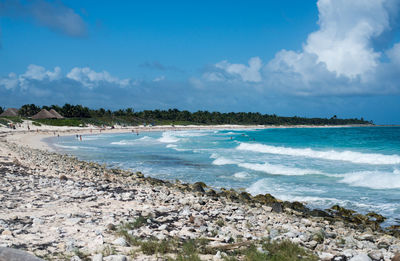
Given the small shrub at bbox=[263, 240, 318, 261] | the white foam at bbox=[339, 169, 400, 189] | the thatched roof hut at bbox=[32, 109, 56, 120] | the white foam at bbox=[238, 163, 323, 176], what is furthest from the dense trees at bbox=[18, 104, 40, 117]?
the small shrub at bbox=[263, 240, 318, 261]

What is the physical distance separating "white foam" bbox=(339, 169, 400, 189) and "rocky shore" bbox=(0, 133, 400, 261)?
6.30 meters

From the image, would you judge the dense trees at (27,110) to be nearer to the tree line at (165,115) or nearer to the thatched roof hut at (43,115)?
the tree line at (165,115)

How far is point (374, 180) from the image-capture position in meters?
16.8

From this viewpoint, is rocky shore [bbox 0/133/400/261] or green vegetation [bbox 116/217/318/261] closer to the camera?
green vegetation [bbox 116/217/318/261]

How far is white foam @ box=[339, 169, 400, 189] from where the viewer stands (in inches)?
632

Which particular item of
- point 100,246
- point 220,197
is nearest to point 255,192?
point 220,197

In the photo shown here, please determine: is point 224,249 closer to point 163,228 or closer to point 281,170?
point 163,228

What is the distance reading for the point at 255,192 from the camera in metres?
14.6

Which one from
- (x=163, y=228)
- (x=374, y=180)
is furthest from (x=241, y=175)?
(x=163, y=228)

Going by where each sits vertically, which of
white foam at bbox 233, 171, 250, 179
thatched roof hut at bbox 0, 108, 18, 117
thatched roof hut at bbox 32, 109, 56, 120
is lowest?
white foam at bbox 233, 171, 250, 179

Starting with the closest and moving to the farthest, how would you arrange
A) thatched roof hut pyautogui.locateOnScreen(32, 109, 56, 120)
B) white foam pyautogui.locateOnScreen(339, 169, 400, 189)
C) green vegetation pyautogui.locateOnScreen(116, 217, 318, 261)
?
1. green vegetation pyautogui.locateOnScreen(116, 217, 318, 261)
2. white foam pyautogui.locateOnScreen(339, 169, 400, 189)
3. thatched roof hut pyautogui.locateOnScreen(32, 109, 56, 120)

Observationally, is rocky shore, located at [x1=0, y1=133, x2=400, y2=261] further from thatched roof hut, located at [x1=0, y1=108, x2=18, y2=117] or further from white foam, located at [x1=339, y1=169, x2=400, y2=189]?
thatched roof hut, located at [x1=0, y1=108, x2=18, y2=117]

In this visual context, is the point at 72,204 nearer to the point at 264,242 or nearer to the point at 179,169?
the point at 264,242

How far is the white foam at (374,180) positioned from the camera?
16.0 metres
